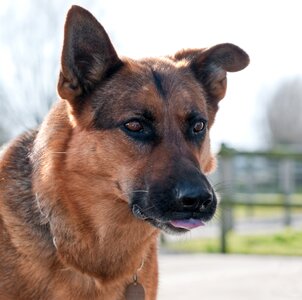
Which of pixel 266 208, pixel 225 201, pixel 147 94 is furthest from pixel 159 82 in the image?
pixel 266 208

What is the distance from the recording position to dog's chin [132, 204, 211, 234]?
14.0 ft

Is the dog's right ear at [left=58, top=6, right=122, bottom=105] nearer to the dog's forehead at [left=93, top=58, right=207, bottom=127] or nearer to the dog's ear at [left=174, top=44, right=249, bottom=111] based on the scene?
the dog's forehead at [left=93, top=58, right=207, bottom=127]

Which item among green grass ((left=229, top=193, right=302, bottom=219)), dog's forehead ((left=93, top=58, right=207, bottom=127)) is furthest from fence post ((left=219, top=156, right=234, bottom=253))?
dog's forehead ((left=93, top=58, right=207, bottom=127))

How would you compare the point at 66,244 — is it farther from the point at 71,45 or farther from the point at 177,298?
the point at 177,298

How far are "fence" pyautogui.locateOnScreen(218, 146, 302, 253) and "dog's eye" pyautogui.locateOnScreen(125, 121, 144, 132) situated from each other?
4059 millimetres

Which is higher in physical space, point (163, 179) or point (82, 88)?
point (82, 88)

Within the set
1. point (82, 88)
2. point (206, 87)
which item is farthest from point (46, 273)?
point (206, 87)

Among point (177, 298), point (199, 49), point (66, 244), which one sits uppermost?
point (199, 49)

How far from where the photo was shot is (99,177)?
4.57 meters

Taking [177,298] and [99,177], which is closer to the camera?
[99,177]

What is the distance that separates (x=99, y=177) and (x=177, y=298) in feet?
11.5

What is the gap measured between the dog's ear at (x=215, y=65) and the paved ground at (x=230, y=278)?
308cm

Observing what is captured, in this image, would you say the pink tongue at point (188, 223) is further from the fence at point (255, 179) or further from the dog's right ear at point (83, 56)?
the fence at point (255, 179)

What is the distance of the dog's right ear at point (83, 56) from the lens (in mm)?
4594
